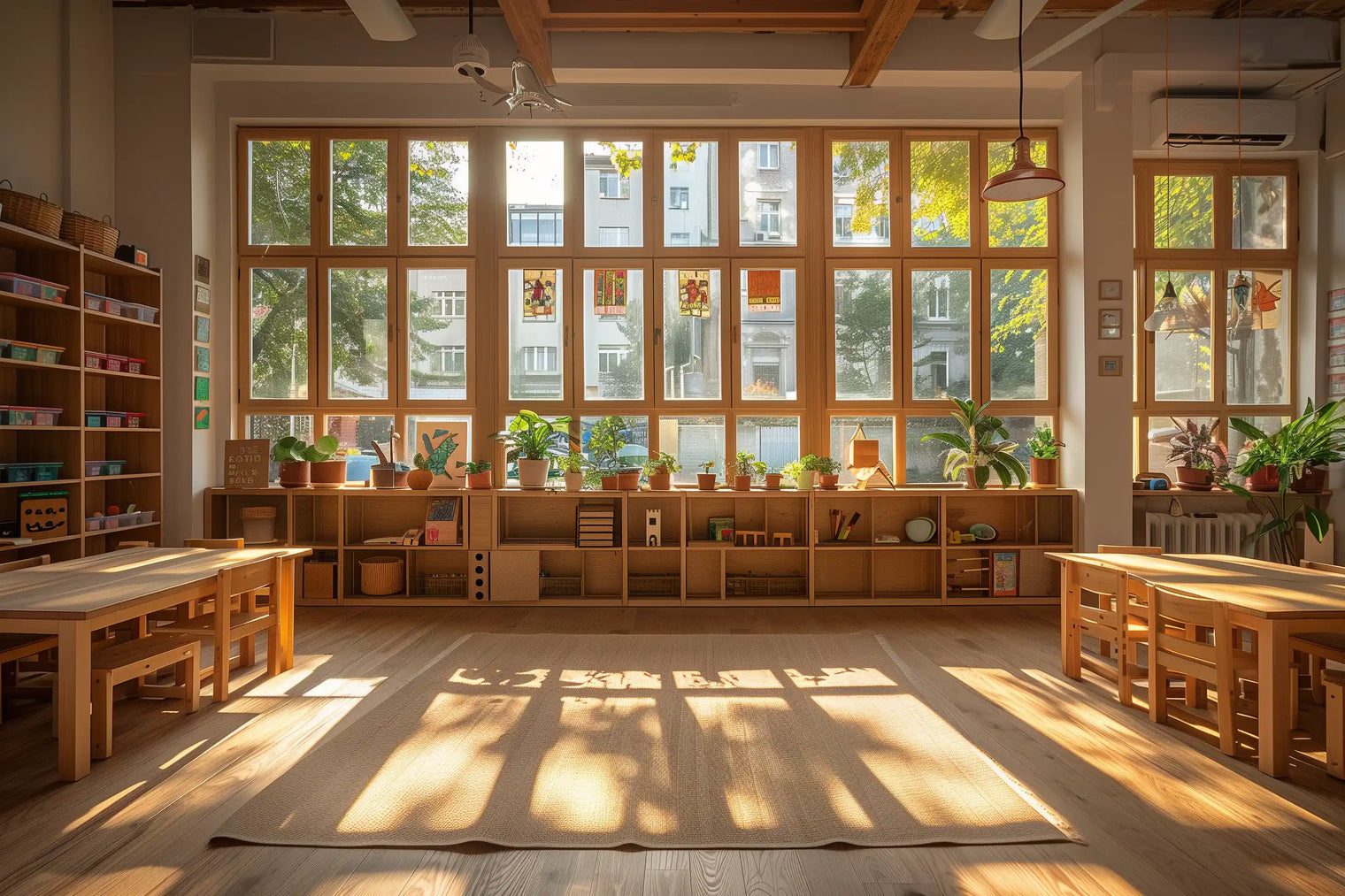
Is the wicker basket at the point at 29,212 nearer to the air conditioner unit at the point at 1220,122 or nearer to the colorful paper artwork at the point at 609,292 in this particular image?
the colorful paper artwork at the point at 609,292

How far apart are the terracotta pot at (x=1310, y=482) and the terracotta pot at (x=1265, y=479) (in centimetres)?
19

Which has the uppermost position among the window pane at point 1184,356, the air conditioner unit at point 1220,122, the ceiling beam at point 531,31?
the ceiling beam at point 531,31

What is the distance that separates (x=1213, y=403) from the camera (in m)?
6.52

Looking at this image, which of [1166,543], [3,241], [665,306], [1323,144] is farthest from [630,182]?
[1323,144]

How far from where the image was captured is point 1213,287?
A: 655cm

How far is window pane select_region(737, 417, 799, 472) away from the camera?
6.46m

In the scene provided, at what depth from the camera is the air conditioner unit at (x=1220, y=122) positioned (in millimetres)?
6176

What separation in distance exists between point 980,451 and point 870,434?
0.92 metres

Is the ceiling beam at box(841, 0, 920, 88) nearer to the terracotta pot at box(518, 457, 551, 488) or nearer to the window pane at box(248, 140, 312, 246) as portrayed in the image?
the terracotta pot at box(518, 457, 551, 488)

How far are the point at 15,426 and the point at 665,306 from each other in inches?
179

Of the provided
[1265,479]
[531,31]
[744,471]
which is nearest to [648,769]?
[744,471]

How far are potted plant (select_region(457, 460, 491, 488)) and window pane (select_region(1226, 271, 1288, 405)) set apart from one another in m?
6.61

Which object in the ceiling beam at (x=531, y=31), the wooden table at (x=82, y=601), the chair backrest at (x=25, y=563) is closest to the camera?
the wooden table at (x=82, y=601)

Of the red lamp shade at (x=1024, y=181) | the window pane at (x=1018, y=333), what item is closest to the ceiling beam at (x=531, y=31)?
the red lamp shade at (x=1024, y=181)
